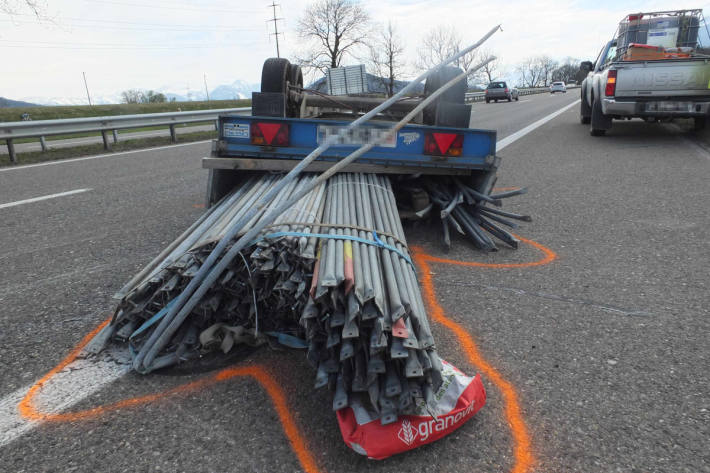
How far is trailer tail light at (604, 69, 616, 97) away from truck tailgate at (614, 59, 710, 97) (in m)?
0.07

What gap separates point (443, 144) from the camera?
3977mm

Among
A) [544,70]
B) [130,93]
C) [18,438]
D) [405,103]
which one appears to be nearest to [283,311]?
[18,438]

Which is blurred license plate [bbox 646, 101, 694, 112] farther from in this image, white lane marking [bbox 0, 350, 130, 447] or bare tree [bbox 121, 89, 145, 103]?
bare tree [bbox 121, 89, 145, 103]

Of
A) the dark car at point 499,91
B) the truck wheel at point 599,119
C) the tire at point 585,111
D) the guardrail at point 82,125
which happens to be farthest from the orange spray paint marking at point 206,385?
the dark car at point 499,91

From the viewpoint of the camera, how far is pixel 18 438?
1877 mm

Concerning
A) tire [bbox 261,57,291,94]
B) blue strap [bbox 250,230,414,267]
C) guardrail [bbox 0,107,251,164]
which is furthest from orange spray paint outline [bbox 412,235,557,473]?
guardrail [bbox 0,107,251,164]

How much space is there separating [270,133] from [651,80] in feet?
26.6

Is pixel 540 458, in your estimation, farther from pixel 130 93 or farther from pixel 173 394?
pixel 130 93

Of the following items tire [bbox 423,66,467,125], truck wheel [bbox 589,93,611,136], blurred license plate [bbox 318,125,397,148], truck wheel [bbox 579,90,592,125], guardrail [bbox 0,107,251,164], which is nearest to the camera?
blurred license plate [bbox 318,125,397,148]

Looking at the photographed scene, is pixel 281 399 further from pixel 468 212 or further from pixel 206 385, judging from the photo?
pixel 468 212

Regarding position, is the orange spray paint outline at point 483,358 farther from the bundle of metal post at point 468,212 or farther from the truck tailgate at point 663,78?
the truck tailgate at point 663,78

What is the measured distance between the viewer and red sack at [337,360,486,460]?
1.79m

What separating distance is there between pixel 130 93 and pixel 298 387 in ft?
204

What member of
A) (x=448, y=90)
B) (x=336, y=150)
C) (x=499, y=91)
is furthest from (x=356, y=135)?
(x=499, y=91)
